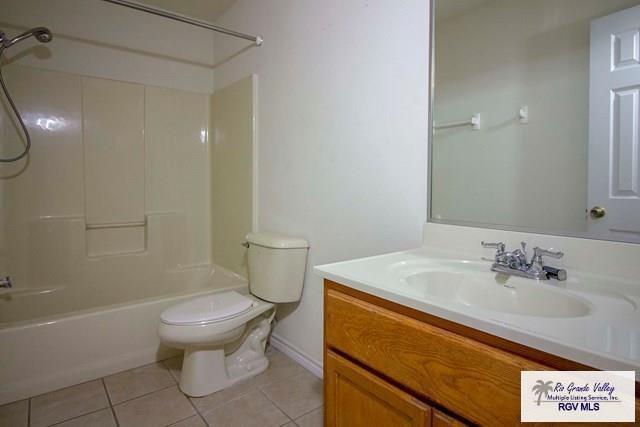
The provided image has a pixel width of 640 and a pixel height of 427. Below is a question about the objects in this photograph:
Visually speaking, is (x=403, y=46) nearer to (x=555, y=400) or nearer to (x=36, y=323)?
(x=555, y=400)

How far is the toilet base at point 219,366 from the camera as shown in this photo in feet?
5.62

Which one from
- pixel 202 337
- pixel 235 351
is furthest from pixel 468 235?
pixel 235 351

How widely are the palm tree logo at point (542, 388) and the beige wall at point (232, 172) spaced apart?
200 cm

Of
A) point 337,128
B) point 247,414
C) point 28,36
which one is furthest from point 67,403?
point 28,36

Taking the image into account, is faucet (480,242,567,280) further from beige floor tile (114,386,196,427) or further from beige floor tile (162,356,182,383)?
beige floor tile (162,356,182,383)

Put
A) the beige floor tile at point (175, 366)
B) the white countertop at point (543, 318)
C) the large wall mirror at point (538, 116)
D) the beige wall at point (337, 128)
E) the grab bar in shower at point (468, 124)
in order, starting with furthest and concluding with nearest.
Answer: the beige floor tile at point (175, 366) → the beige wall at point (337, 128) → the grab bar in shower at point (468, 124) → the large wall mirror at point (538, 116) → the white countertop at point (543, 318)

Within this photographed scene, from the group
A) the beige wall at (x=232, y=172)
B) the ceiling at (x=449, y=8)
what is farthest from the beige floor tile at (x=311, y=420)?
the ceiling at (x=449, y=8)

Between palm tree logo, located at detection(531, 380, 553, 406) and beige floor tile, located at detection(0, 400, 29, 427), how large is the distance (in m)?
1.95

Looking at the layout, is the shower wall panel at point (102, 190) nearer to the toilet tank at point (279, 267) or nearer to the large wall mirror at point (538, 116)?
the toilet tank at point (279, 267)

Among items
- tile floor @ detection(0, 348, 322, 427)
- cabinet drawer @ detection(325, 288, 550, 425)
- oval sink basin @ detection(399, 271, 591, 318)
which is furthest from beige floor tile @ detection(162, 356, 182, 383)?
oval sink basin @ detection(399, 271, 591, 318)

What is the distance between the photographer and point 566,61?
1.03 metres

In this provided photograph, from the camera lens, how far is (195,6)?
256 cm

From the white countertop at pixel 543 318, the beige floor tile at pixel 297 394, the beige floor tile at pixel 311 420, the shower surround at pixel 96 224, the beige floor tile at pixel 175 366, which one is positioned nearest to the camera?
the white countertop at pixel 543 318

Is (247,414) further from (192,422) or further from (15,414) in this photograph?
(15,414)
